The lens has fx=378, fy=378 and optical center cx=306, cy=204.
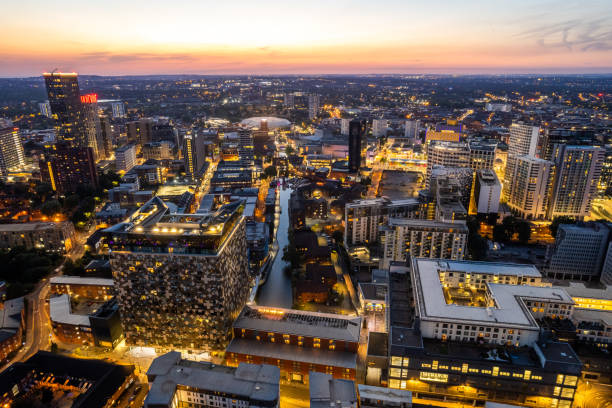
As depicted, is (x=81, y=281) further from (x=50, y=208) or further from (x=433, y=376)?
(x=433, y=376)

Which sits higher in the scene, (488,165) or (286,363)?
(488,165)

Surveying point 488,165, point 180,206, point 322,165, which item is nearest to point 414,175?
point 488,165

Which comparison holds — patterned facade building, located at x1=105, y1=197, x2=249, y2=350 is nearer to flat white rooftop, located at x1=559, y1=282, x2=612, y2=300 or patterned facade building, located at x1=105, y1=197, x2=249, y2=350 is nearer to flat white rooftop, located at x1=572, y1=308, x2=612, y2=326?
flat white rooftop, located at x1=572, y1=308, x2=612, y2=326

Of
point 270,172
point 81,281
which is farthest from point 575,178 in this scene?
point 81,281

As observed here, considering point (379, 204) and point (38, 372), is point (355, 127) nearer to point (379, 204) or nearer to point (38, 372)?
point (379, 204)

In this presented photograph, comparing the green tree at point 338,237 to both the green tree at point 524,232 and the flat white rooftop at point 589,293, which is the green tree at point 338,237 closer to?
the green tree at point 524,232

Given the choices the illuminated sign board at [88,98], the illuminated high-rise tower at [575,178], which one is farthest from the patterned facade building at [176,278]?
the illuminated sign board at [88,98]
